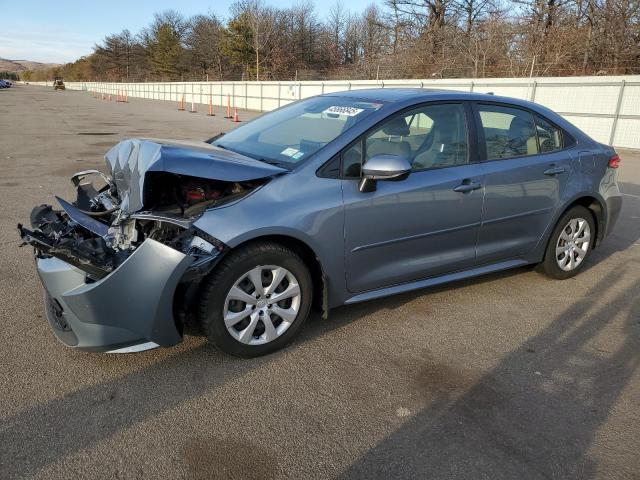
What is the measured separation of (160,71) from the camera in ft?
273

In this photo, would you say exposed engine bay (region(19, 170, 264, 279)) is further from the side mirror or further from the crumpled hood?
the side mirror

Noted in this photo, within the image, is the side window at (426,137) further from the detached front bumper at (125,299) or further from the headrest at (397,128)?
the detached front bumper at (125,299)

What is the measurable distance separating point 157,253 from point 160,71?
88846 mm

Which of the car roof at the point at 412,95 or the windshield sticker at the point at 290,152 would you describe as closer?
the windshield sticker at the point at 290,152

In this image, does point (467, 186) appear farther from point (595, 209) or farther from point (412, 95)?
point (595, 209)

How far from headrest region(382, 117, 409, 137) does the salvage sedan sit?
0.06ft

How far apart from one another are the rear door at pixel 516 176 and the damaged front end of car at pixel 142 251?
185 centimetres

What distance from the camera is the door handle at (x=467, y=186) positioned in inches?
148

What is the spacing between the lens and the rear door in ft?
13.1

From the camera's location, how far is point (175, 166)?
2.92m

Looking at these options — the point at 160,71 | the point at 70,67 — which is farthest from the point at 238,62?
the point at 70,67

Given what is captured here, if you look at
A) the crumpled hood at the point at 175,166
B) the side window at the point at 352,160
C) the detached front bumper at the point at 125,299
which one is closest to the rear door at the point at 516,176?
the side window at the point at 352,160

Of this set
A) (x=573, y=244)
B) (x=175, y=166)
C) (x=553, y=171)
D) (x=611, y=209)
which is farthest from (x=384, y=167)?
(x=611, y=209)

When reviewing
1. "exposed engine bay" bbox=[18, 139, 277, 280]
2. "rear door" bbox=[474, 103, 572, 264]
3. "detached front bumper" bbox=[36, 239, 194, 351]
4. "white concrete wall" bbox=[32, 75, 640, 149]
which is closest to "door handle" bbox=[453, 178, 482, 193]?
"rear door" bbox=[474, 103, 572, 264]
